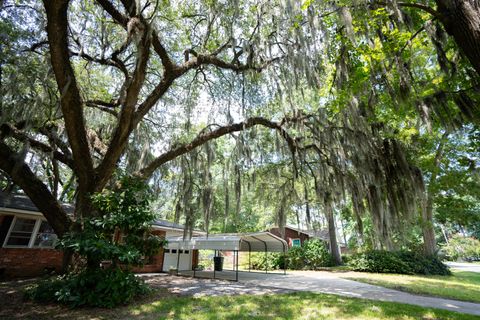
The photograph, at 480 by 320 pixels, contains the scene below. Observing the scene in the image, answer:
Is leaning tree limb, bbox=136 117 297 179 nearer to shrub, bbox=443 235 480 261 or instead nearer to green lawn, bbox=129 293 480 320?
green lawn, bbox=129 293 480 320

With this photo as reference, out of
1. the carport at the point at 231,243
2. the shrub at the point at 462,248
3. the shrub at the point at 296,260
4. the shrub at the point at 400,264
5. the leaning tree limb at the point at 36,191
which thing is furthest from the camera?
the shrub at the point at 462,248

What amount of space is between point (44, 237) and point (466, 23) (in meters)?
12.8

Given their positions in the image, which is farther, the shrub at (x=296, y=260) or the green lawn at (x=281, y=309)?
the shrub at (x=296, y=260)

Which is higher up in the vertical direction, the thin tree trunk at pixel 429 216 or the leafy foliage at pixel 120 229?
the thin tree trunk at pixel 429 216

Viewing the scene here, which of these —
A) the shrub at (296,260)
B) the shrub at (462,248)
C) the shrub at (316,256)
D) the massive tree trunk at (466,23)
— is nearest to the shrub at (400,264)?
the shrub at (316,256)

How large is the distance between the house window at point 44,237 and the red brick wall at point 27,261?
24cm

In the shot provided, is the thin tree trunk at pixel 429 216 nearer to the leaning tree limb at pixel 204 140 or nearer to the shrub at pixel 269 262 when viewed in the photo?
the leaning tree limb at pixel 204 140

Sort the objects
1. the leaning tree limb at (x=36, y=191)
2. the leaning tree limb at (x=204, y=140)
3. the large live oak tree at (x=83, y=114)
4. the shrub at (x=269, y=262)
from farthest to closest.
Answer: the shrub at (x=269, y=262) → the leaning tree limb at (x=204, y=140) → the leaning tree limb at (x=36, y=191) → the large live oak tree at (x=83, y=114)

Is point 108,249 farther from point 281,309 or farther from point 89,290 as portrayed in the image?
point 281,309

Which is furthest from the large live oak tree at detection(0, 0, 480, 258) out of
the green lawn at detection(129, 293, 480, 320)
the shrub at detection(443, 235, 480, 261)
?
the shrub at detection(443, 235, 480, 261)

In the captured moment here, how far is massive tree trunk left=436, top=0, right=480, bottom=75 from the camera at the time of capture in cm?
280

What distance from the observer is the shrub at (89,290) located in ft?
17.1

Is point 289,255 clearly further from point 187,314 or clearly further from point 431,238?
point 187,314

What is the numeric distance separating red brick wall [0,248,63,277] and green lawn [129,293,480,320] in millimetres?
6397
